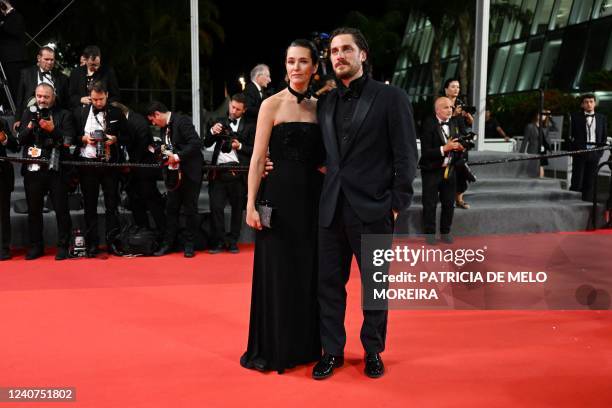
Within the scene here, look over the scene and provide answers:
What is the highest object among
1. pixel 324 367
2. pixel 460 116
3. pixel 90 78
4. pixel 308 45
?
pixel 308 45

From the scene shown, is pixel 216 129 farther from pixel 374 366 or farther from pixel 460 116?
pixel 374 366

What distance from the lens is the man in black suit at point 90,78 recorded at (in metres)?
7.48

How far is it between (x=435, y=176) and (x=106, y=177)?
12.2 feet

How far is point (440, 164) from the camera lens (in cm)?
786

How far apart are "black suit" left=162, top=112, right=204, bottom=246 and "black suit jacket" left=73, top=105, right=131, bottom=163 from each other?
18.2 inches

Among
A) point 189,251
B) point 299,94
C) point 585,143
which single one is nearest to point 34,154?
point 189,251

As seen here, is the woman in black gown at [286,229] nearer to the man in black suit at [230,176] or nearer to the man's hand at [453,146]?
the man in black suit at [230,176]

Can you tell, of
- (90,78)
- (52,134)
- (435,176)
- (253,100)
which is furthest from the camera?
(435,176)

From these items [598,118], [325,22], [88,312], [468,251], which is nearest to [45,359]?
[88,312]

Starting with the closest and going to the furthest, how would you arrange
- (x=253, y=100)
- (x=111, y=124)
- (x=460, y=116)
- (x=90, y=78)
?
(x=111, y=124) < (x=90, y=78) < (x=253, y=100) < (x=460, y=116)

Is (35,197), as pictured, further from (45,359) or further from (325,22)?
(325,22)

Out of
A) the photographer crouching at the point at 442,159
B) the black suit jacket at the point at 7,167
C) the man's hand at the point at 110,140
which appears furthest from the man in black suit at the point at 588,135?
the black suit jacket at the point at 7,167

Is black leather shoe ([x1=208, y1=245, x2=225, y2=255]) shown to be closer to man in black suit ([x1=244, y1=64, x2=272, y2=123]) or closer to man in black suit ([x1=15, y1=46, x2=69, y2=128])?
man in black suit ([x1=244, y1=64, x2=272, y2=123])

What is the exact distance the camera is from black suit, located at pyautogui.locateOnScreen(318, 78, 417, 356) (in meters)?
3.43
